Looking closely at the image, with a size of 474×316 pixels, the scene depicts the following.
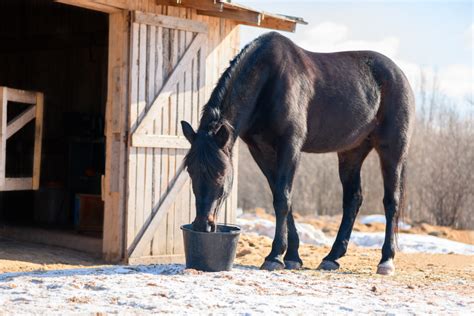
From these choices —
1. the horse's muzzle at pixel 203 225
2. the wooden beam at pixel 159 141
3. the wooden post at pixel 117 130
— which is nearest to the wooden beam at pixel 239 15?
the wooden post at pixel 117 130

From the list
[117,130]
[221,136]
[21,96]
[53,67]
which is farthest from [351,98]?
[53,67]

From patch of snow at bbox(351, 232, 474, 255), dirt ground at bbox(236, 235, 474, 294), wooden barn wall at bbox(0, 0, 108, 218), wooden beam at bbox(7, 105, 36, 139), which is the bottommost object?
patch of snow at bbox(351, 232, 474, 255)

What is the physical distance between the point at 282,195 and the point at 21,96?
3.43 m

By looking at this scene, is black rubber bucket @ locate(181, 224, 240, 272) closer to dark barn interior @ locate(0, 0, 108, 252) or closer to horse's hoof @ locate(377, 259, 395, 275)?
horse's hoof @ locate(377, 259, 395, 275)

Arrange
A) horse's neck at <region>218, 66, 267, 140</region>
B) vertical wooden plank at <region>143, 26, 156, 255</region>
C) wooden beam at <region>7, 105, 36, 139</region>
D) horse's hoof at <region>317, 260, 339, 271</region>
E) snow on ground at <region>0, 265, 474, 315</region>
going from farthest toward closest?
vertical wooden plank at <region>143, 26, 156, 255</region> < wooden beam at <region>7, 105, 36, 139</region> < horse's hoof at <region>317, 260, 339, 271</region> < horse's neck at <region>218, 66, 267, 140</region> < snow on ground at <region>0, 265, 474, 315</region>

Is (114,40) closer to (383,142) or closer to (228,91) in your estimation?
(228,91)

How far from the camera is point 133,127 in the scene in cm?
794

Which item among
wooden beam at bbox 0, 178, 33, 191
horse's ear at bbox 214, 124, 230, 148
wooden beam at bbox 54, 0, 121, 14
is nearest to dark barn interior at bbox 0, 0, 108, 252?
wooden beam at bbox 0, 178, 33, 191

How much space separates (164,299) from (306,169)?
17.4 m

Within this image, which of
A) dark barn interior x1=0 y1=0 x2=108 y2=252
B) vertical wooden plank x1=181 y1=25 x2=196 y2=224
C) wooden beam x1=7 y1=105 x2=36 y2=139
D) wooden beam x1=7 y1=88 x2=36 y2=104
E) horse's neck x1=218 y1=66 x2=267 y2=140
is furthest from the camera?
dark barn interior x1=0 y1=0 x2=108 y2=252

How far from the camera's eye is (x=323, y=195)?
21.7 m

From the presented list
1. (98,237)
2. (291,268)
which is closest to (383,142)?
(291,268)

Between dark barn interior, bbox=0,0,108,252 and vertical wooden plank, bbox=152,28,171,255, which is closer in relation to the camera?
vertical wooden plank, bbox=152,28,171,255

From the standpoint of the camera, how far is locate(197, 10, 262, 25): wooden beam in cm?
862
